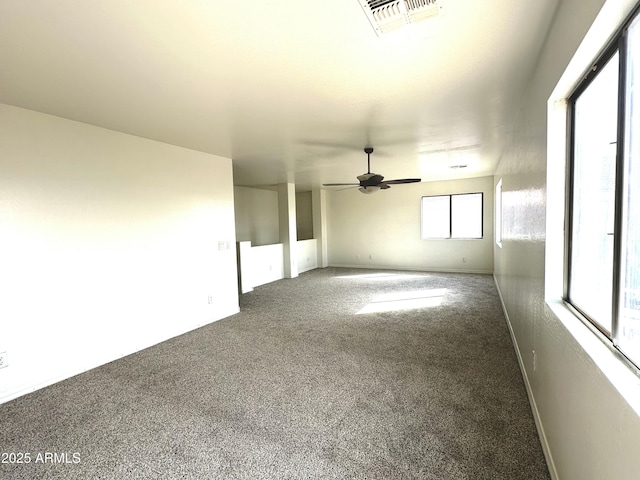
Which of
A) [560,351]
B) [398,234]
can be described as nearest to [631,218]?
[560,351]

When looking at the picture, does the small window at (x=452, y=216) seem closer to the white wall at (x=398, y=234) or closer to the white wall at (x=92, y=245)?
the white wall at (x=398, y=234)

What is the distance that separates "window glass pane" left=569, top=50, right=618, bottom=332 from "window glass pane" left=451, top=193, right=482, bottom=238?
6232 millimetres

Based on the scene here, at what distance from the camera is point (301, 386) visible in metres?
2.50

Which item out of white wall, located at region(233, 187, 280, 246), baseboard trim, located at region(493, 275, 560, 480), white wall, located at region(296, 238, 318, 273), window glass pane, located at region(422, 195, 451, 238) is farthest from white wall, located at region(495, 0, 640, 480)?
white wall, located at region(233, 187, 280, 246)

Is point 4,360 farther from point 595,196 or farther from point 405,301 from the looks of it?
point 405,301

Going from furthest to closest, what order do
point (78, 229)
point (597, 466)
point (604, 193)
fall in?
point (78, 229), point (604, 193), point (597, 466)

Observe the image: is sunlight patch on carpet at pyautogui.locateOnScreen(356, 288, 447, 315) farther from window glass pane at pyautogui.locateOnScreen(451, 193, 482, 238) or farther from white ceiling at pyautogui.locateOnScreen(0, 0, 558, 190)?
white ceiling at pyautogui.locateOnScreen(0, 0, 558, 190)

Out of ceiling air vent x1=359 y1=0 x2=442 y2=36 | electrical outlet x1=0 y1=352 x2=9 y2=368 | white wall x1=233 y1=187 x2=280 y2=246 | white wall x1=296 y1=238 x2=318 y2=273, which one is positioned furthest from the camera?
white wall x1=233 y1=187 x2=280 y2=246

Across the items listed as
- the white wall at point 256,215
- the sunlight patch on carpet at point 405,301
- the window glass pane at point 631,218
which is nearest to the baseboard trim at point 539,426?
the window glass pane at point 631,218

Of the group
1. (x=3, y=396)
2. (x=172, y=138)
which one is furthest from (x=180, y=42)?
(x=3, y=396)

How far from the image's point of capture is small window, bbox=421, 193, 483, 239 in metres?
7.43

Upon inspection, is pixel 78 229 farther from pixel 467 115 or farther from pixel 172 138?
pixel 467 115

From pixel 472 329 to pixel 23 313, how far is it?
446 centimetres

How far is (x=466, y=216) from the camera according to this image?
7.54m
